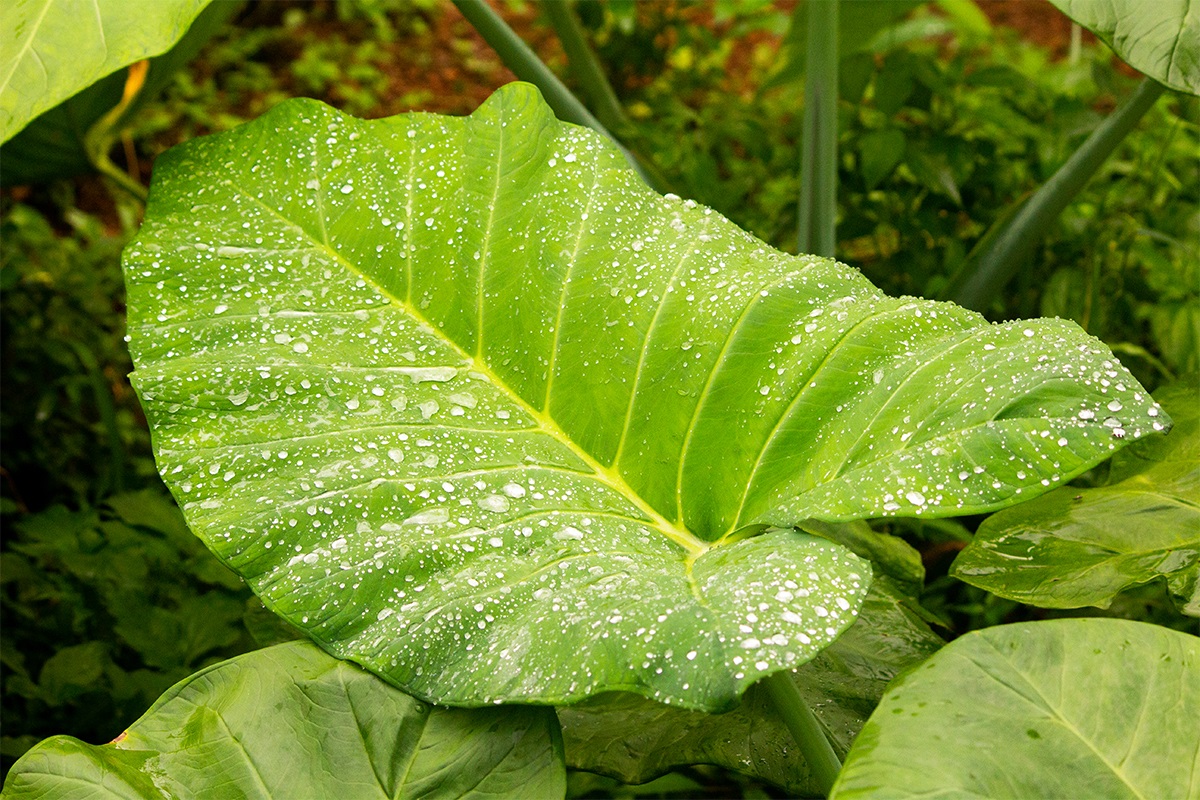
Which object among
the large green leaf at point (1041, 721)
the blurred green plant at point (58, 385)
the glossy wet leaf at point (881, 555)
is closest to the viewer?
the large green leaf at point (1041, 721)

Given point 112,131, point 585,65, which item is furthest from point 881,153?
point 112,131

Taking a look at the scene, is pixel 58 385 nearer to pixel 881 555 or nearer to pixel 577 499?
pixel 577 499

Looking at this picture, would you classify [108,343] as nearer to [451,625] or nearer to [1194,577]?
[451,625]

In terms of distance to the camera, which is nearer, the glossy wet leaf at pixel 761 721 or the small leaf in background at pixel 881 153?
the glossy wet leaf at pixel 761 721

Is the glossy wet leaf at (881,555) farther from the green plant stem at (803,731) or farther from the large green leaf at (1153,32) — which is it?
the large green leaf at (1153,32)

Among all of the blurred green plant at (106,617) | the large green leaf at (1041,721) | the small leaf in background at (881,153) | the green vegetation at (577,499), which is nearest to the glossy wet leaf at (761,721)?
the green vegetation at (577,499)
